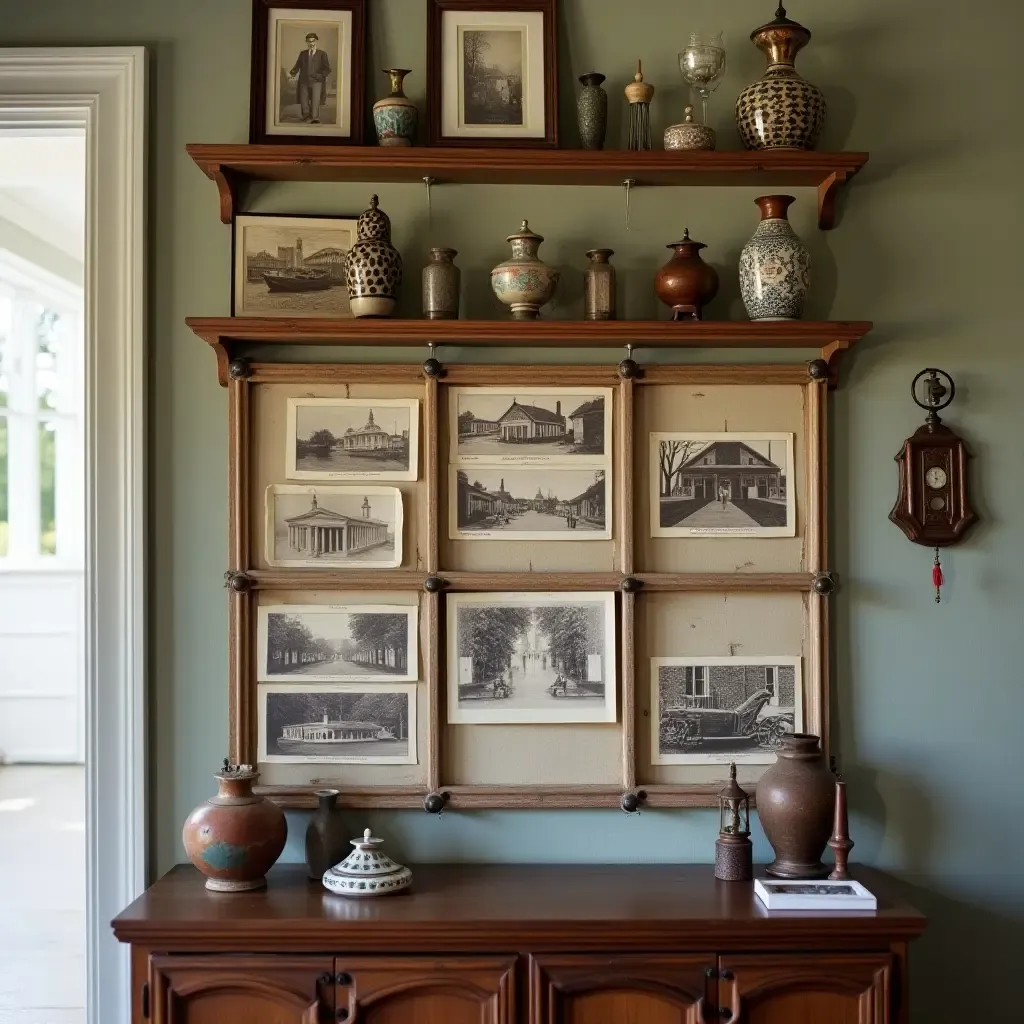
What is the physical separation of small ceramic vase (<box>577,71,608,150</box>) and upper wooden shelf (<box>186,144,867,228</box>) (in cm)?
7

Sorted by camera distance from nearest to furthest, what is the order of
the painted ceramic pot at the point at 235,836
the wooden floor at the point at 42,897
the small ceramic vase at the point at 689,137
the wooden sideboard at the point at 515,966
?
the wooden sideboard at the point at 515,966 → the painted ceramic pot at the point at 235,836 → the small ceramic vase at the point at 689,137 → the wooden floor at the point at 42,897

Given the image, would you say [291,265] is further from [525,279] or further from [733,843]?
[733,843]

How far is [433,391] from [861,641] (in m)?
1.12

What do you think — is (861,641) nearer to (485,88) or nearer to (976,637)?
(976,637)

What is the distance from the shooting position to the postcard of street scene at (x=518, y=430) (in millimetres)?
2580

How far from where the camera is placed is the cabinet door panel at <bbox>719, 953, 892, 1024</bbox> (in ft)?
7.14

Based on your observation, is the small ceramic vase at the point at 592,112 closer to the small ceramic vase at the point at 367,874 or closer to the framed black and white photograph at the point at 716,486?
the framed black and white photograph at the point at 716,486

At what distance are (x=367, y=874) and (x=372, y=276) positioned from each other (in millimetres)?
1235

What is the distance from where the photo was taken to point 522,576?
2.55 meters

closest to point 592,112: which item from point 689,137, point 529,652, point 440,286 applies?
point 689,137

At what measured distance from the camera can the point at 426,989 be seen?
218 centimetres

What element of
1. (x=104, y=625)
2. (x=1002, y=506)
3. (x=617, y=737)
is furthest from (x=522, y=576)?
(x=1002, y=506)

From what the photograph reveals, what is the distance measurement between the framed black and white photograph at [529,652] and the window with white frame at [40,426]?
462 cm

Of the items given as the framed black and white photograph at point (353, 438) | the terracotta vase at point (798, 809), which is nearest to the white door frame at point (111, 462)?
the framed black and white photograph at point (353, 438)
